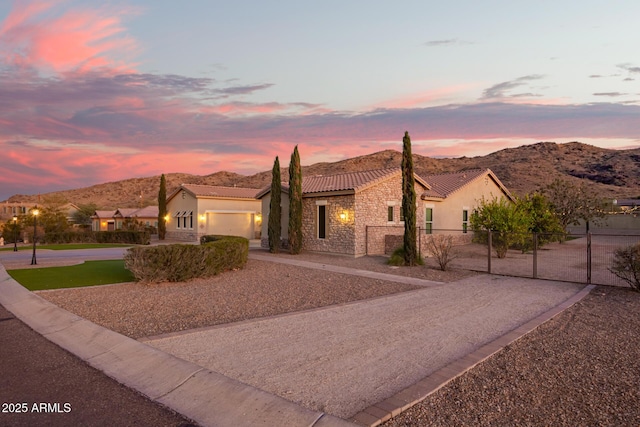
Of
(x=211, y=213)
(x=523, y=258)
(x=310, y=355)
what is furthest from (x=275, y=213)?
(x=310, y=355)

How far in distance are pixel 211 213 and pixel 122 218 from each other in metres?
24.7

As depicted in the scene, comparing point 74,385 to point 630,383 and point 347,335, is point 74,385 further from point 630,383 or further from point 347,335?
Result: point 630,383

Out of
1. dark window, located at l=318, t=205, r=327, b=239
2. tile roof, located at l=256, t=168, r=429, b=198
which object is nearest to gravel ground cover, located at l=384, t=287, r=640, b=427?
tile roof, located at l=256, t=168, r=429, b=198

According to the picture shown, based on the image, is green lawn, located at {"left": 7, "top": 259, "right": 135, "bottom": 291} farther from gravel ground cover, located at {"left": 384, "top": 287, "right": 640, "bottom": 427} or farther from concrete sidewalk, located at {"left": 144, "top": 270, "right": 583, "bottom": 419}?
gravel ground cover, located at {"left": 384, "top": 287, "right": 640, "bottom": 427}

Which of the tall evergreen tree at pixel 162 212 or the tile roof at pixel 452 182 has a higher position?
the tile roof at pixel 452 182

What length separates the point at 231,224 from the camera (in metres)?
35.2

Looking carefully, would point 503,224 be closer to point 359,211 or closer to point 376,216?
point 376,216

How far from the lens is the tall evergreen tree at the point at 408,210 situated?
16.9m

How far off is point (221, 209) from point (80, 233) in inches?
486

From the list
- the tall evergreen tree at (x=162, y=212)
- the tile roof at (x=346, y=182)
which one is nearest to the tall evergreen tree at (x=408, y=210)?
the tile roof at (x=346, y=182)

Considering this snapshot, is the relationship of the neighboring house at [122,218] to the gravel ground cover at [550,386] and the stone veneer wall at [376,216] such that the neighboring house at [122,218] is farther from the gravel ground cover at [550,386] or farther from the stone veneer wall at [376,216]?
the gravel ground cover at [550,386]

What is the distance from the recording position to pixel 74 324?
25.5 ft

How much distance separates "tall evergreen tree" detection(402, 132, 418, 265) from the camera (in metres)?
16.9

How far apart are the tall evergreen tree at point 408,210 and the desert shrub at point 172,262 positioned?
24.3 ft
